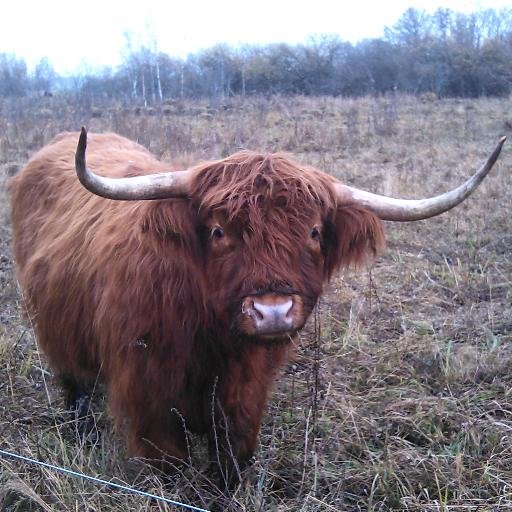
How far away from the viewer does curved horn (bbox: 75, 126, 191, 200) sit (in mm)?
2205

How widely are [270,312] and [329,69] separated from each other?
2877cm

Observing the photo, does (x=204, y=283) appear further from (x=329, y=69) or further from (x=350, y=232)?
(x=329, y=69)

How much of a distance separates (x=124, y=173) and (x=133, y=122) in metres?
11.6

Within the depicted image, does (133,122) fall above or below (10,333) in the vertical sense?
above

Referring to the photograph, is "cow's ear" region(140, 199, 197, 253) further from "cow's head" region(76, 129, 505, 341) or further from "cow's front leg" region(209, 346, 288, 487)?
"cow's front leg" region(209, 346, 288, 487)

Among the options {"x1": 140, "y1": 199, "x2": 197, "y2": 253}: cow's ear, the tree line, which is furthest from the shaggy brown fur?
the tree line

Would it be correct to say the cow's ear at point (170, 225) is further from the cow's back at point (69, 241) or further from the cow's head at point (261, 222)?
the cow's back at point (69, 241)

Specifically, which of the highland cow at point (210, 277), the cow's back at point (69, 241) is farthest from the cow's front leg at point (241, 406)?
the cow's back at point (69, 241)

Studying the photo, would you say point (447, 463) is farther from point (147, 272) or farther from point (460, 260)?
point (460, 260)

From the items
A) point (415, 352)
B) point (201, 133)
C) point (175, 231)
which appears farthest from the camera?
point (201, 133)

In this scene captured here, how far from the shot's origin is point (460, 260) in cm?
549

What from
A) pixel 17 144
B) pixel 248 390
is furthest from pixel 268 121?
pixel 248 390

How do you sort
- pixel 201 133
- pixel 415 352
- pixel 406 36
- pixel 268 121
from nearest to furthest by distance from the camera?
pixel 415 352 < pixel 201 133 < pixel 268 121 < pixel 406 36

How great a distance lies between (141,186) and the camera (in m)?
2.32
